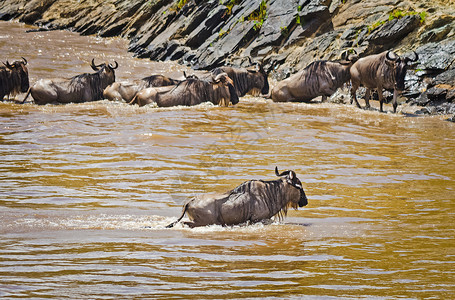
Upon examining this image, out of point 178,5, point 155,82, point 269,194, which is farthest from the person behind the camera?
point 178,5

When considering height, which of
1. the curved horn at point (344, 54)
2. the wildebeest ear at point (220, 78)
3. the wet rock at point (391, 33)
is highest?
the wet rock at point (391, 33)

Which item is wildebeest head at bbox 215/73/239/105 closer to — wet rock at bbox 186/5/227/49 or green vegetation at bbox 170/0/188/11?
wet rock at bbox 186/5/227/49

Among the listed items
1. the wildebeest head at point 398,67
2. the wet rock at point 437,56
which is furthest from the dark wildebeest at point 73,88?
the wet rock at point 437,56

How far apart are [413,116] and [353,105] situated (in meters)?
2.20

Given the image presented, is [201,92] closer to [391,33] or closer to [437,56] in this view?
[391,33]

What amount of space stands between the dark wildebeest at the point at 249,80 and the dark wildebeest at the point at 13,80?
584 cm

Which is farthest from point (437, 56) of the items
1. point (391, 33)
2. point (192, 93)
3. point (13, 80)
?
point (13, 80)

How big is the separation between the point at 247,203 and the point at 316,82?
1106 centimetres

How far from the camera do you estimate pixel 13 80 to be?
18406 mm

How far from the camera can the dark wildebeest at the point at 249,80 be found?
19422 millimetres

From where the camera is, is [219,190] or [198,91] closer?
[219,190]

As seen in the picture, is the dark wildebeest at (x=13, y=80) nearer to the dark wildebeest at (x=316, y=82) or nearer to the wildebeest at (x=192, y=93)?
the wildebeest at (x=192, y=93)

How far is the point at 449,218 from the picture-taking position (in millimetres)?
6953

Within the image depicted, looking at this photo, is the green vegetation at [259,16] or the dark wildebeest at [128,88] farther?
the green vegetation at [259,16]
